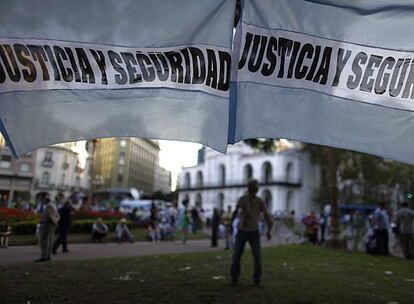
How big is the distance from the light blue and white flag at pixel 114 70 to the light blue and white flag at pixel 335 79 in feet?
0.97

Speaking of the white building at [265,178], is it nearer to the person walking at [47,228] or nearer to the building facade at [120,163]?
the building facade at [120,163]

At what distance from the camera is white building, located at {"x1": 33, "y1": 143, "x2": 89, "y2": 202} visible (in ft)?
249

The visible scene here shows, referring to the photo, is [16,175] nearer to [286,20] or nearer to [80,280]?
[80,280]

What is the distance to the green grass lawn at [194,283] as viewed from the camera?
18.7 feet

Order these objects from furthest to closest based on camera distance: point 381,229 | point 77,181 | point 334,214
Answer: point 77,181, point 334,214, point 381,229

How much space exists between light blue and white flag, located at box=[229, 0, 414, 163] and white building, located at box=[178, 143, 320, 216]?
61.3 meters

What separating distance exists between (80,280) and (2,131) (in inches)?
182

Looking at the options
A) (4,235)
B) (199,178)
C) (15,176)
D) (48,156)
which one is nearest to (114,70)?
(4,235)

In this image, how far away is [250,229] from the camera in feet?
22.0

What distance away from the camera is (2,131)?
309cm

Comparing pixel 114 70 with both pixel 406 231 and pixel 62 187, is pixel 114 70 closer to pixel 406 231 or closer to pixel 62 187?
pixel 406 231

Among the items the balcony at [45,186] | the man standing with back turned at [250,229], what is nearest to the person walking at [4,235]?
the man standing with back turned at [250,229]

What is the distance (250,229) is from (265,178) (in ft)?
209

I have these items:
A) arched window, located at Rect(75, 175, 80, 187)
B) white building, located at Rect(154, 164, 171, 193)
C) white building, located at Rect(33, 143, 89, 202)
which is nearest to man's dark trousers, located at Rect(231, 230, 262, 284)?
white building, located at Rect(33, 143, 89, 202)
